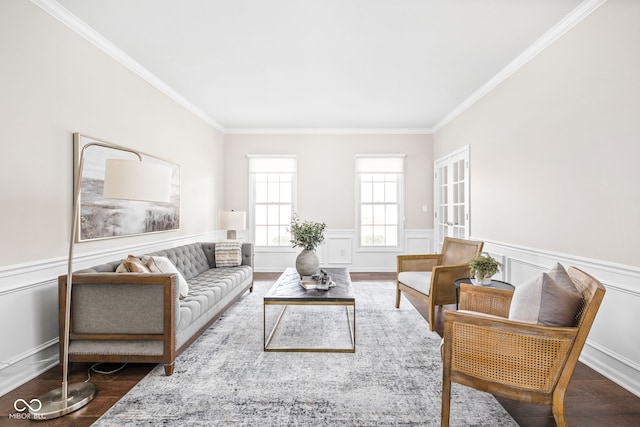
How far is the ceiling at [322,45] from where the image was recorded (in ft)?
8.16

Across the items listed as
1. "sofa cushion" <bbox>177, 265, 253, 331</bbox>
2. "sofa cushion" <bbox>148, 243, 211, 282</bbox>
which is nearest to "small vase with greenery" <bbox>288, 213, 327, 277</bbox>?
"sofa cushion" <bbox>177, 265, 253, 331</bbox>

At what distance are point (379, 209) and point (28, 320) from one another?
17.0ft

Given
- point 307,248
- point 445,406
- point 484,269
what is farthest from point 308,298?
point 484,269

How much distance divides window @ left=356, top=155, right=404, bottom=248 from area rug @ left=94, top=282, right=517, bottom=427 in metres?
3.14

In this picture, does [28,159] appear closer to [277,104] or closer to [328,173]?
[277,104]

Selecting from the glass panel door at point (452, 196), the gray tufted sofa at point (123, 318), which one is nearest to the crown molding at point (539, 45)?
the glass panel door at point (452, 196)

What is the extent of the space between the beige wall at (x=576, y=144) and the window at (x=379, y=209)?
236cm

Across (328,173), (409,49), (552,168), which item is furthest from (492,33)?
(328,173)

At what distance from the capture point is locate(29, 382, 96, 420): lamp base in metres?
1.84

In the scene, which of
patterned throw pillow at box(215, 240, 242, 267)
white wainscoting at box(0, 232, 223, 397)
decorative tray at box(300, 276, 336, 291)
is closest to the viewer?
white wainscoting at box(0, 232, 223, 397)

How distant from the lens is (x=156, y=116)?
3.87 meters

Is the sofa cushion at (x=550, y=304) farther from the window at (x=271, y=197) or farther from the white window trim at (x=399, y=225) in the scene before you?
the window at (x=271, y=197)

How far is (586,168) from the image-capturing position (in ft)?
8.15

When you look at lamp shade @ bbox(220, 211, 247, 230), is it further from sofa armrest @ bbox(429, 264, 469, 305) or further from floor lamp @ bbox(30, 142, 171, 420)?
sofa armrest @ bbox(429, 264, 469, 305)
